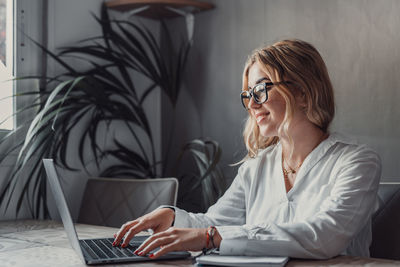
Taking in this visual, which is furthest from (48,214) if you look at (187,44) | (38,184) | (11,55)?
(187,44)

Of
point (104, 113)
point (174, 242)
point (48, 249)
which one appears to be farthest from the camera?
point (104, 113)

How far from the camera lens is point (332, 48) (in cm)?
281

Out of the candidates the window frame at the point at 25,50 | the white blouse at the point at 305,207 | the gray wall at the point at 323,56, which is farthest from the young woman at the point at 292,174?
the window frame at the point at 25,50

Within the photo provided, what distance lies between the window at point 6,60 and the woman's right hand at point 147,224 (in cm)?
135

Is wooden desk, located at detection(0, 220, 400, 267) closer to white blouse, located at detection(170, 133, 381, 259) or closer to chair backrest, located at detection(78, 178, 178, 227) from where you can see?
white blouse, located at detection(170, 133, 381, 259)

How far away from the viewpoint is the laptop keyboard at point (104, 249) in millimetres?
1482

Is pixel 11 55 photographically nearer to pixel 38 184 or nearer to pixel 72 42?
pixel 72 42

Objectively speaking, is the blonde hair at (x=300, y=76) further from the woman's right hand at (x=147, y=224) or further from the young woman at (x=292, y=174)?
the woman's right hand at (x=147, y=224)

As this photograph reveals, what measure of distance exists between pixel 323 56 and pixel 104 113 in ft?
4.11

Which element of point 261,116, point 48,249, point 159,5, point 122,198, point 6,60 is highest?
point 159,5

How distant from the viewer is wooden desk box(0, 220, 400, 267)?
1.43 metres

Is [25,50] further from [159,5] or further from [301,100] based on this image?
[301,100]

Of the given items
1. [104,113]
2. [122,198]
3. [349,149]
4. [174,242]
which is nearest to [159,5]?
[104,113]

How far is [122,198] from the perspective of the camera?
2.74 m
